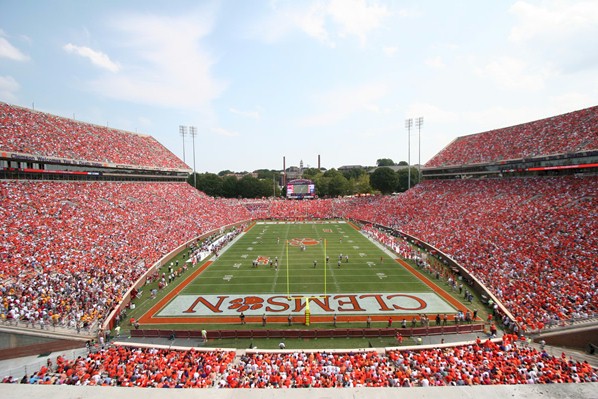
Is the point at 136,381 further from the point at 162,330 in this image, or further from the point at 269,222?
the point at 269,222

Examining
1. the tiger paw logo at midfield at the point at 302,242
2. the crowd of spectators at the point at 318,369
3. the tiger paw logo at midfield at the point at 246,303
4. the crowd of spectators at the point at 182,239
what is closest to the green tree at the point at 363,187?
the crowd of spectators at the point at 182,239

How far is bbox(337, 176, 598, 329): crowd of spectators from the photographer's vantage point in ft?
54.5

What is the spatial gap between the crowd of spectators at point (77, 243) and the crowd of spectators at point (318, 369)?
606cm

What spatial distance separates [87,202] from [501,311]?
1280 inches

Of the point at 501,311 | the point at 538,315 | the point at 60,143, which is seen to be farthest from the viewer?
the point at 60,143

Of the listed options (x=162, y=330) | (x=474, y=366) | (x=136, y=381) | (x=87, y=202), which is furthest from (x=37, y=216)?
(x=474, y=366)

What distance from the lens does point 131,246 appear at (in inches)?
1021

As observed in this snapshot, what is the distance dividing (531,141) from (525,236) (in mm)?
17461

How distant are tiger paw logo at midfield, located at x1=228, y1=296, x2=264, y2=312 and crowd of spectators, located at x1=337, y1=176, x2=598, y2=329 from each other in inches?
523

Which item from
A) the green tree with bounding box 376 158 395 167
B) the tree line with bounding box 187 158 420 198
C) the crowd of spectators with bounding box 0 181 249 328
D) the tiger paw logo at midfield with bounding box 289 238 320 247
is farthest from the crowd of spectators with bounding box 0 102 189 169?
the green tree with bounding box 376 158 395 167

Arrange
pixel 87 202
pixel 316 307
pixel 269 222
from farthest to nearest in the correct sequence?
pixel 269 222 < pixel 87 202 < pixel 316 307

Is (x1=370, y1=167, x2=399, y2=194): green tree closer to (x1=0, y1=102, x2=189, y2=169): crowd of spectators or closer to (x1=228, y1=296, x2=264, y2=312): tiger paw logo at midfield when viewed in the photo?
(x1=0, y1=102, x2=189, y2=169): crowd of spectators

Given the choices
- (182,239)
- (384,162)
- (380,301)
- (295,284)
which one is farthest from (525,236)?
(384,162)

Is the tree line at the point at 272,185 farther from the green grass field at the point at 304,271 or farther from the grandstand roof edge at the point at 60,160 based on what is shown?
the green grass field at the point at 304,271
